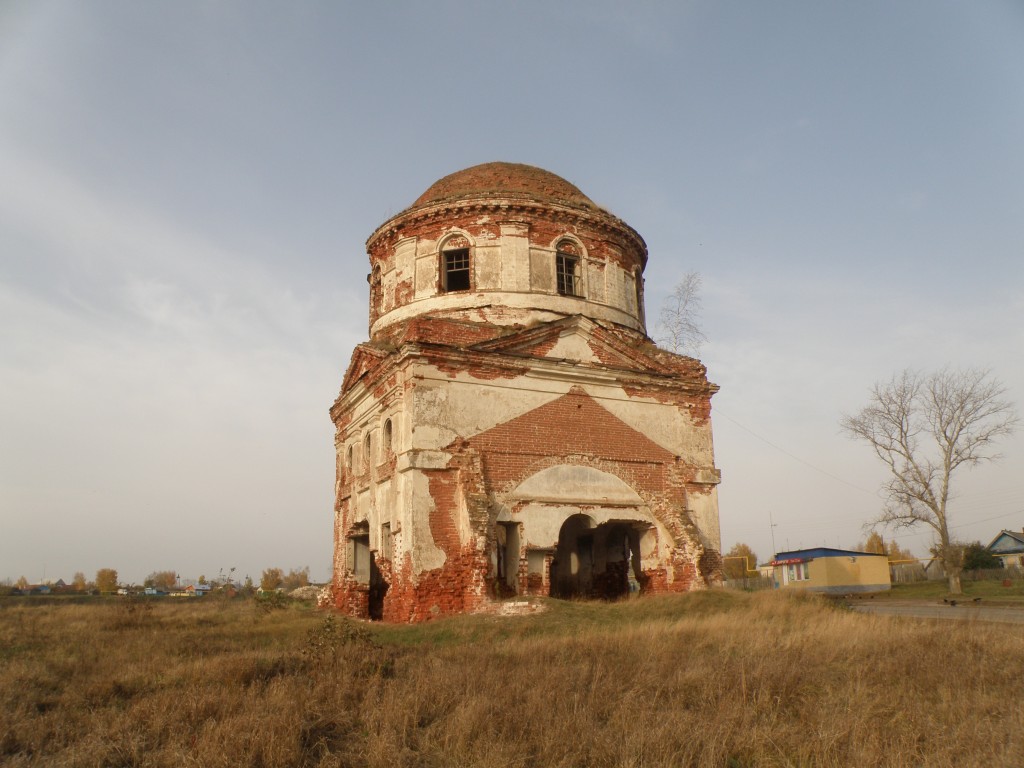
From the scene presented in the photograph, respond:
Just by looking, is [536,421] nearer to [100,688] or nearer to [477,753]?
[100,688]

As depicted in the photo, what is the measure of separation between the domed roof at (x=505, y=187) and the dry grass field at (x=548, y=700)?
35.8 ft

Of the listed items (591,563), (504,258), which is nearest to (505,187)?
(504,258)

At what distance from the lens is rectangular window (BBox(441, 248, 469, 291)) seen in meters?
18.3

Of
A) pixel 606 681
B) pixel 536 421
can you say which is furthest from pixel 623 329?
pixel 606 681

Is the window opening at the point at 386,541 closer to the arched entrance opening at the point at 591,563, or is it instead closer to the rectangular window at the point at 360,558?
the rectangular window at the point at 360,558

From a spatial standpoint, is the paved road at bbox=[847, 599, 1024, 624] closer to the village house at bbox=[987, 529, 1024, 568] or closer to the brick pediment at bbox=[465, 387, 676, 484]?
the brick pediment at bbox=[465, 387, 676, 484]

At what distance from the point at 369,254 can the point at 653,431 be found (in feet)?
29.3

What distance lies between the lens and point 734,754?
5387mm

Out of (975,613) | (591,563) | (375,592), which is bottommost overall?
(975,613)

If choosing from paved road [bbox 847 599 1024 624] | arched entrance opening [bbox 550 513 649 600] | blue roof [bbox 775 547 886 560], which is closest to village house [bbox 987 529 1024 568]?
blue roof [bbox 775 547 886 560]

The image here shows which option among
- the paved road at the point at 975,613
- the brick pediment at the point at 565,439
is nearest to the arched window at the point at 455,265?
the brick pediment at the point at 565,439

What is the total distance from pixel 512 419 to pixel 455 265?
15.7ft

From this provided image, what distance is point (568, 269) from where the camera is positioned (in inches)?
736

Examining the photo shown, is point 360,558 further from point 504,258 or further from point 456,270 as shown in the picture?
point 504,258
